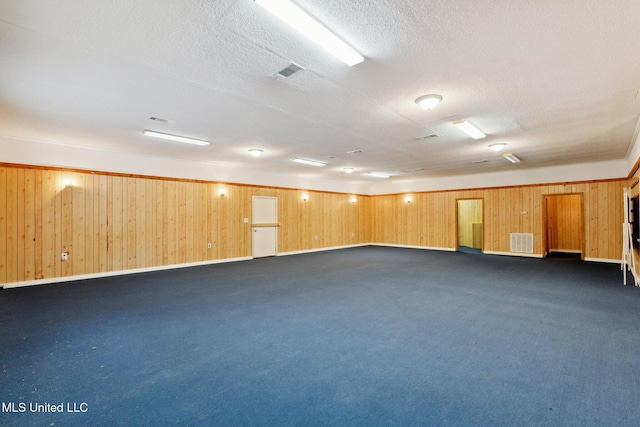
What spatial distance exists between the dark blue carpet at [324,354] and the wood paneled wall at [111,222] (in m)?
0.90

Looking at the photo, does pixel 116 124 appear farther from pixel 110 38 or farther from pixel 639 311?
pixel 639 311

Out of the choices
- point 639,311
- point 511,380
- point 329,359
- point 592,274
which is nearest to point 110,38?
point 329,359

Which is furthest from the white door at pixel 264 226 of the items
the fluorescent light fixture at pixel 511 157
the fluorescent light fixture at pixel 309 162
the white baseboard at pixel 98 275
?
the fluorescent light fixture at pixel 511 157

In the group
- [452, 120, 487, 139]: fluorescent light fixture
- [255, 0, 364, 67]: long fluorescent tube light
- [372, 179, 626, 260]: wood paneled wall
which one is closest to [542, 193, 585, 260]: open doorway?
[372, 179, 626, 260]: wood paneled wall

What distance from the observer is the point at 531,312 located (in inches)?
153

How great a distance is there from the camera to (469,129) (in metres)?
4.84

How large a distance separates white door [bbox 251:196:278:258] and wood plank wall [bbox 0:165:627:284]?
207mm

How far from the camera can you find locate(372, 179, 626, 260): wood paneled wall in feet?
26.4

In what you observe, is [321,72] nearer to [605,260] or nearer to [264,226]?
[264,226]

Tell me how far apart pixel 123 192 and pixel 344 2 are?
669 centimetres

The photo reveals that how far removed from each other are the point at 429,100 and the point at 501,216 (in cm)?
807

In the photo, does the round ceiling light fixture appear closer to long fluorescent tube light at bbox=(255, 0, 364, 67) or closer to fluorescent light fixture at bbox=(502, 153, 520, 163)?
long fluorescent tube light at bbox=(255, 0, 364, 67)

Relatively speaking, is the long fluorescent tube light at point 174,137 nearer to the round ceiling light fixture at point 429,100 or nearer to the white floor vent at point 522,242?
the round ceiling light fixture at point 429,100

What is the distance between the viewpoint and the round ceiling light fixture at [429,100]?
3601mm
